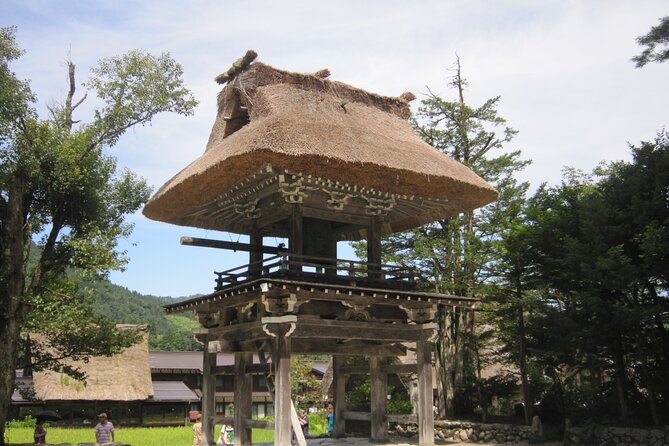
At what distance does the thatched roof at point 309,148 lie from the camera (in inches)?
477

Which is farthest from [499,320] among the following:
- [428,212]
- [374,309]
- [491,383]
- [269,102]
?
[269,102]

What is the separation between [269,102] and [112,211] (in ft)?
32.8

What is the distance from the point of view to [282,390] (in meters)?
11.4

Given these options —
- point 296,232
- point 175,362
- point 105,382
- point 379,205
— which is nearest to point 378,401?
point 379,205

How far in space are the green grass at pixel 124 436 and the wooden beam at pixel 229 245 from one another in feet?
41.2

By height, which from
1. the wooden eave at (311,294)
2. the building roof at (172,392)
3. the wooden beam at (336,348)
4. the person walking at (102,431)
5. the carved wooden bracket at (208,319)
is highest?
the wooden eave at (311,294)

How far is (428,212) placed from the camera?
613 inches

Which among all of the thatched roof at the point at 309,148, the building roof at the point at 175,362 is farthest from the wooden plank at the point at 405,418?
the building roof at the point at 175,362

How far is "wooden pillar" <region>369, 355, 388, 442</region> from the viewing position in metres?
15.1

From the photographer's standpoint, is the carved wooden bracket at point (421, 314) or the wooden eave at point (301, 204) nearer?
the wooden eave at point (301, 204)

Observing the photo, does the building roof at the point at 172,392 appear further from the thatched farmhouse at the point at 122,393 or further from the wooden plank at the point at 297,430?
the wooden plank at the point at 297,430

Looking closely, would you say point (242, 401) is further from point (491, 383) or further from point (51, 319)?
point (491, 383)

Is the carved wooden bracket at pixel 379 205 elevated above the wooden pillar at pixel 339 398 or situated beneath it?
elevated above

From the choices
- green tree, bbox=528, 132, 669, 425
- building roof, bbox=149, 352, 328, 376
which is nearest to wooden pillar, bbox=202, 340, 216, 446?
green tree, bbox=528, 132, 669, 425
